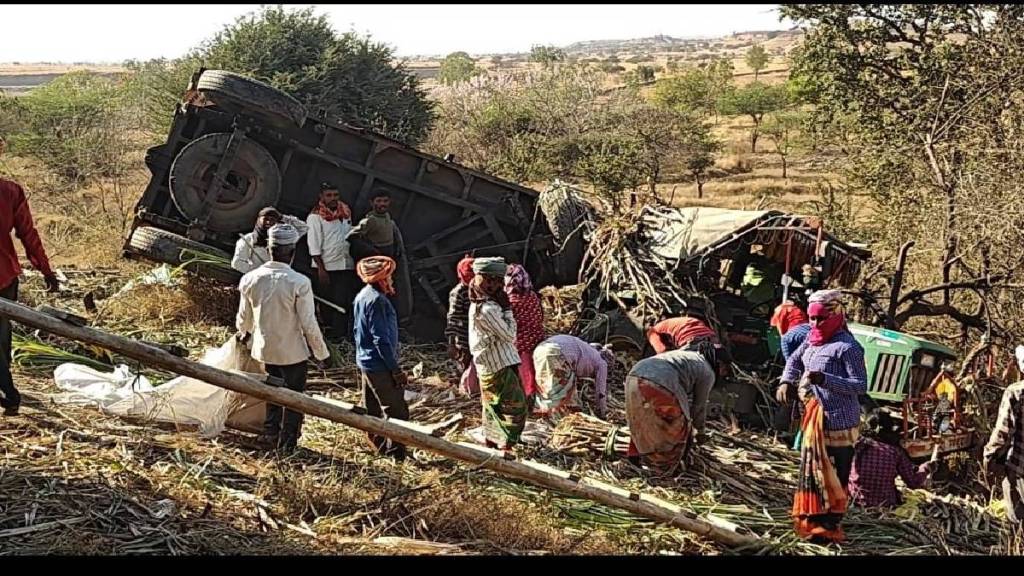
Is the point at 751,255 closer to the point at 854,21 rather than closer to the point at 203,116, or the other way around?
the point at 203,116

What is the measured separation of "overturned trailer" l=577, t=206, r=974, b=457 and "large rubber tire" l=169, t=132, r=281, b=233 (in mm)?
3610

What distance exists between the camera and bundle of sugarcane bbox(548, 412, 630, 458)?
7.40 metres

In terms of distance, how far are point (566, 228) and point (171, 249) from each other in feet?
14.0

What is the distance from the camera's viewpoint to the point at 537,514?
596 centimetres

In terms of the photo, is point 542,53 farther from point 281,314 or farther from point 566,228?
point 281,314

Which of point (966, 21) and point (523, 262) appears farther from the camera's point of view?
point (966, 21)

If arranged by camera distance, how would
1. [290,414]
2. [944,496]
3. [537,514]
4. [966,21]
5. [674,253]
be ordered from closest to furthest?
[537,514] < [290,414] < [944,496] < [674,253] < [966,21]

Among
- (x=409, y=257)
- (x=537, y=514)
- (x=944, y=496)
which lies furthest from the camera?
(x=409, y=257)

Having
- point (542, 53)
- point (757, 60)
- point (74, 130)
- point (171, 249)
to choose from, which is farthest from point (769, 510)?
point (757, 60)

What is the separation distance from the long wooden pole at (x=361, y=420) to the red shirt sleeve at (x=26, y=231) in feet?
4.07

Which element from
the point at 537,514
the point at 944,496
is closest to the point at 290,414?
the point at 537,514

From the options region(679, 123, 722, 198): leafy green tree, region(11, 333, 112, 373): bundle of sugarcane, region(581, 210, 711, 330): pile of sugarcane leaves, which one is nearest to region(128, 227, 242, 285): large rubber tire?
region(11, 333, 112, 373): bundle of sugarcane

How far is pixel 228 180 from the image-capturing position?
32.4 feet
